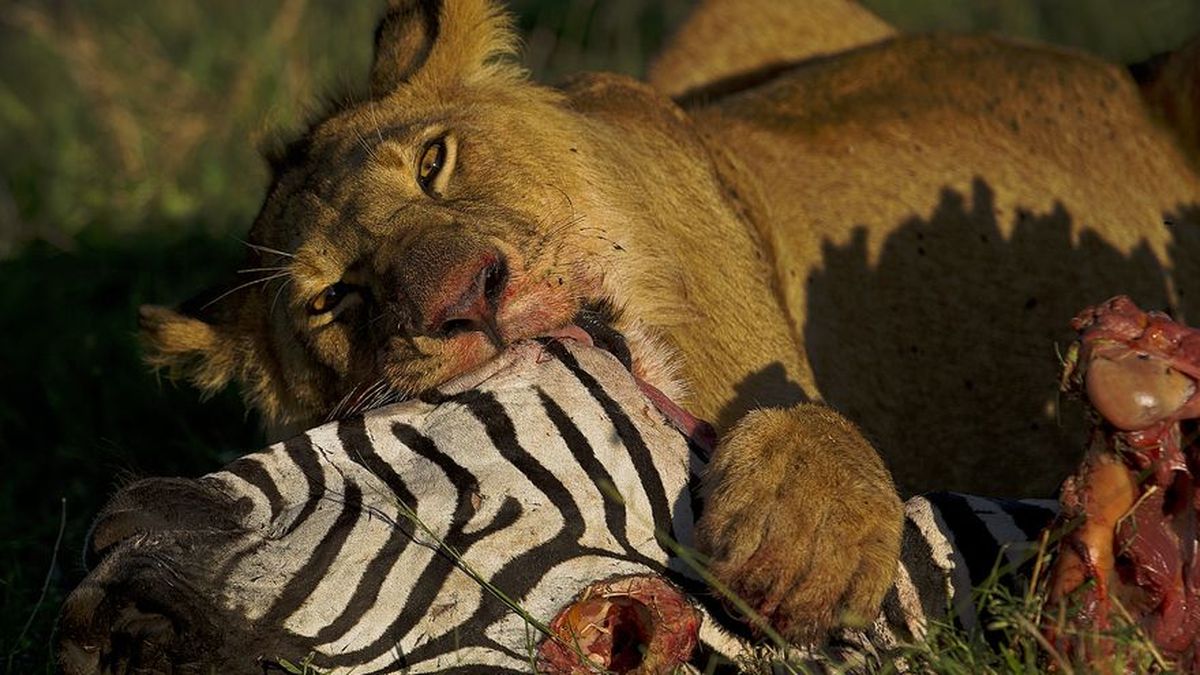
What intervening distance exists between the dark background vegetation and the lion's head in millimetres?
324

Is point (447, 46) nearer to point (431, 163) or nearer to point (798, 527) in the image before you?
point (431, 163)

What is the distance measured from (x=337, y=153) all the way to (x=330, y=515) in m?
1.36

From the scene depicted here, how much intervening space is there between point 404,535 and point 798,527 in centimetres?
63

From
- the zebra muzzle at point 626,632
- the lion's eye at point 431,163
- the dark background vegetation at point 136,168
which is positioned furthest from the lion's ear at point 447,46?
the zebra muzzle at point 626,632

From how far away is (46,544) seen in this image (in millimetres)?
5023

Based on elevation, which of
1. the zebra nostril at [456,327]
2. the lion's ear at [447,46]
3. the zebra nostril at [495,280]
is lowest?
the zebra nostril at [456,327]

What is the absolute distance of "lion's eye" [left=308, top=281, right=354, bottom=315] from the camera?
3736mm

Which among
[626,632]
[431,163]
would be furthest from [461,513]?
[431,163]

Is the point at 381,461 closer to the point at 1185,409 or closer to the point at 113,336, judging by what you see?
the point at 1185,409

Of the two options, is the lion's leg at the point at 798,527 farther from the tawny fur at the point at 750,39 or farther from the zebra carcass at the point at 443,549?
the tawny fur at the point at 750,39

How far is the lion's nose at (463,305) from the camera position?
3201mm

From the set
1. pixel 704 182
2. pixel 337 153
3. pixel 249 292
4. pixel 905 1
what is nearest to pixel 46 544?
pixel 249 292

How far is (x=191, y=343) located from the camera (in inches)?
175

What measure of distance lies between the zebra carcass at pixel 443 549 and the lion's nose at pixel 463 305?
104mm
